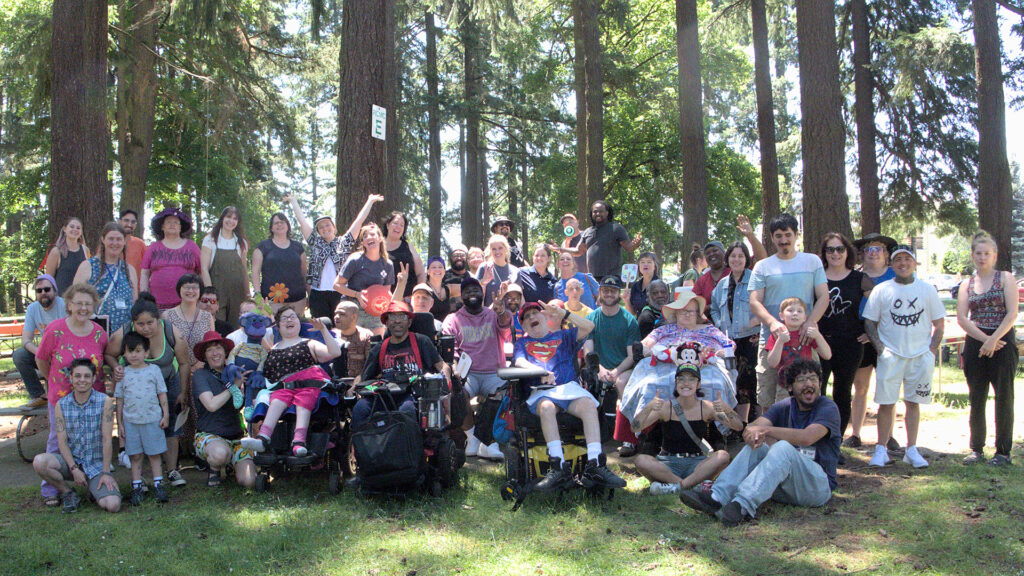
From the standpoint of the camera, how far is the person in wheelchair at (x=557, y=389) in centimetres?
491

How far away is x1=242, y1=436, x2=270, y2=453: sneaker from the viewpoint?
5.26 meters

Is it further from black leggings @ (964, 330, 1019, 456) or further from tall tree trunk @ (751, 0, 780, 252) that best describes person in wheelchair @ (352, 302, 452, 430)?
tall tree trunk @ (751, 0, 780, 252)

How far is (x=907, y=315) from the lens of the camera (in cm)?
586

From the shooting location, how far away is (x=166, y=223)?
6941mm

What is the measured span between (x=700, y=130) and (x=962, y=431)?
7384mm

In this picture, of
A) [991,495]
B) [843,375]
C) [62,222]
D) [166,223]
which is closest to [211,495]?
[166,223]

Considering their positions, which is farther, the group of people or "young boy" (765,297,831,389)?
"young boy" (765,297,831,389)

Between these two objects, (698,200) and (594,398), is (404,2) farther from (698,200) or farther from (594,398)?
(594,398)

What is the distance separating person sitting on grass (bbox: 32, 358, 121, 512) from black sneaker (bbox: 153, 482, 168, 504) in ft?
0.77

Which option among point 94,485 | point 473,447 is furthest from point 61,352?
point 473,447

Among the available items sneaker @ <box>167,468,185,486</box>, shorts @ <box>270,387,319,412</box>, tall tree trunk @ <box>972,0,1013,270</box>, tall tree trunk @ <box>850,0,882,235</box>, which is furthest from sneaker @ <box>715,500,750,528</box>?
tall tree trunk @ <box>850,0,882,235</box>

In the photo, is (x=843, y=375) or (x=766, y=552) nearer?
(x=766, y=552)

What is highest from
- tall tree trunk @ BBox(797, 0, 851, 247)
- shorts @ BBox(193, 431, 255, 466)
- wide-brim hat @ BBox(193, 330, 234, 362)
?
tall tree trunk @ BBox(797, 0, 851, 247)

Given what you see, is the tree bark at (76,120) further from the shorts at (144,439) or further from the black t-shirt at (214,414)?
the shorts at (144,439)
